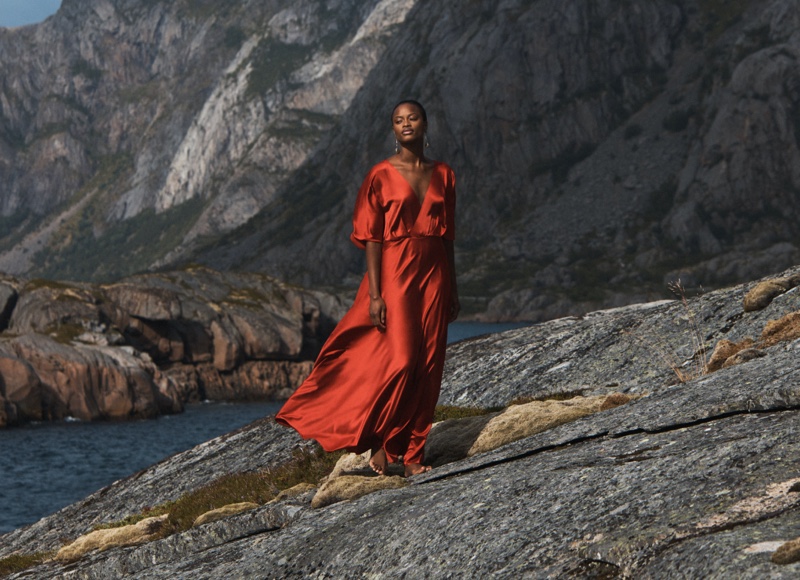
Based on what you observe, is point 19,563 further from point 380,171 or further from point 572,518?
point 572,518

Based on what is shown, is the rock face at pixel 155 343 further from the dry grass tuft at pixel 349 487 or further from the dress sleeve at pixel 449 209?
the dry grass tuft at pixel 349 487

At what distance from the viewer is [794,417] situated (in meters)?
9.27

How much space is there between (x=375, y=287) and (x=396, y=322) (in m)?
0.49

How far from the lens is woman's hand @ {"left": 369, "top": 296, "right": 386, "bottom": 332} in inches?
483

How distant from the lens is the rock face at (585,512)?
7520 millimetres

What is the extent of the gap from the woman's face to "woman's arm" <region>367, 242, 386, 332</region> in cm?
129

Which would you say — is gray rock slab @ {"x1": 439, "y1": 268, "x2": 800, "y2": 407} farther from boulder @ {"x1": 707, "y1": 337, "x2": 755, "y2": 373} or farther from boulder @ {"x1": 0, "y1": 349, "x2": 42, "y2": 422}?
boulder @ {"x1": 0, "y1": 349, "x2": 42, "y2": 422}

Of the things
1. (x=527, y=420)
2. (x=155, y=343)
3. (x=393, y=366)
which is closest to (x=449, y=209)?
(x=393, y=366)

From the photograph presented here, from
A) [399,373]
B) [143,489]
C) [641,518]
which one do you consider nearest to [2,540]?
[143,489]

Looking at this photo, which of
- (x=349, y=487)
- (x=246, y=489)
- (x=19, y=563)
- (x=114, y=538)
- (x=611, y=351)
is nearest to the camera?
(x=349, y=487)

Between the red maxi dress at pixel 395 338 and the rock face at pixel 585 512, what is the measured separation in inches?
34.9

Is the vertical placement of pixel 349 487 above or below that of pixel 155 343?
above

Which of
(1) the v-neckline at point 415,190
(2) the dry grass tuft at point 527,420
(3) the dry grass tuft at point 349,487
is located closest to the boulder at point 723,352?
(2) the dry grass tuft at point 527,420

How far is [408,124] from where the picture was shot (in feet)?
41.0
